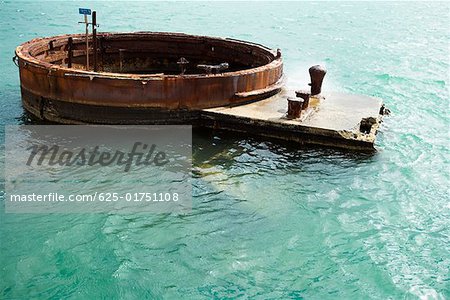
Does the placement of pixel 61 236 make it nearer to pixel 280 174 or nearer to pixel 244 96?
pixel 280 174

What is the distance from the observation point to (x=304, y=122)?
1018 centimetres

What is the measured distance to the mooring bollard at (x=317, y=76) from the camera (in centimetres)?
1199

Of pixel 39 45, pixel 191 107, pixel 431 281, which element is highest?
pixel 39 45

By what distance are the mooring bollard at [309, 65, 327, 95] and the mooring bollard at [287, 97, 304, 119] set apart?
2217 millimetres

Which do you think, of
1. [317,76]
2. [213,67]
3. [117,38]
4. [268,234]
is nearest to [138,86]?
[213,67]

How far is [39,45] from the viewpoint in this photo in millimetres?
12758

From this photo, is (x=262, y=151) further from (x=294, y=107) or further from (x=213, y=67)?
(x=213, y=67)

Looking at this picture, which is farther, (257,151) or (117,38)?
(117,38)

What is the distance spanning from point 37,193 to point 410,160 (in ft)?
28.1

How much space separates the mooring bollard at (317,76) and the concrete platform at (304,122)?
82cm

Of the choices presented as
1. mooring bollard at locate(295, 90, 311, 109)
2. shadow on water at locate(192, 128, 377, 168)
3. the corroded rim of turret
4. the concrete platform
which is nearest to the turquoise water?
shadow on water at locate(192, 128, 377, 168)

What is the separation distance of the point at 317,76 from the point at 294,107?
2416 mm

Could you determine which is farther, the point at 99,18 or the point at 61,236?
the point at 99,18

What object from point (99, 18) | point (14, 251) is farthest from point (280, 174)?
point (99, 18)
